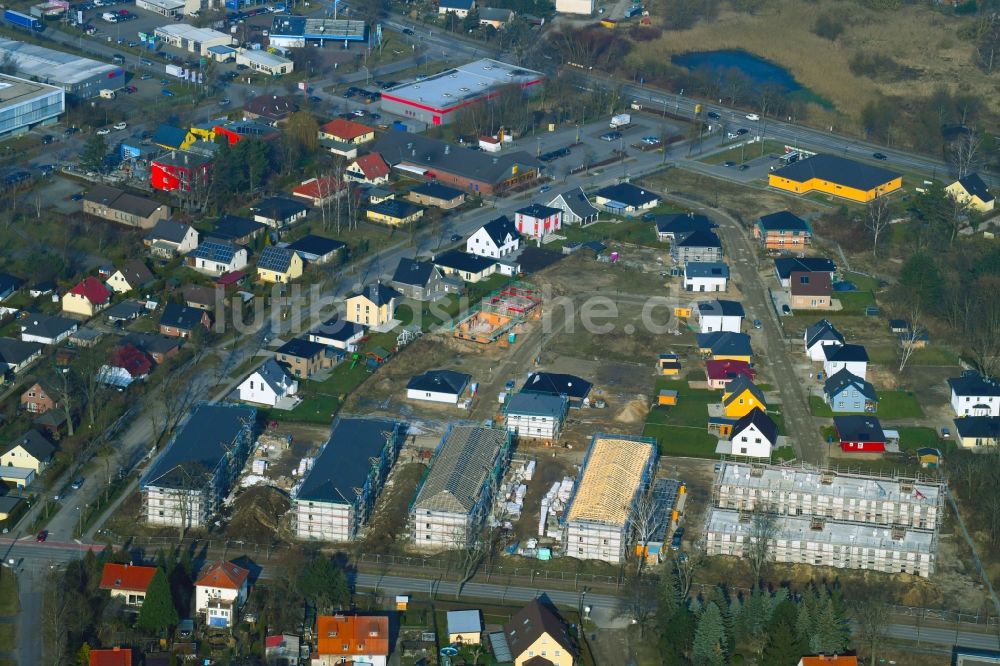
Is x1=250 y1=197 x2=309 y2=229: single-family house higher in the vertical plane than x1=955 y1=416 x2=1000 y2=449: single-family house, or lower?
lower

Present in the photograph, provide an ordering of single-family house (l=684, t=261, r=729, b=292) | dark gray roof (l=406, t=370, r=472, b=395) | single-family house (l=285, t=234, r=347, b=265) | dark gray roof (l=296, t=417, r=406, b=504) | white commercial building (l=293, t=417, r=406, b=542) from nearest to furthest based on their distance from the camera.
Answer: white commercial building (l=293, t=417, r=406, b=542) < dark gray roof (l=296, t=417, r=406, b=504) < dark gray roof (l=406, t=370, r=472, b=395) < single-family house (l=684, t=261, r=729, b=292) < single-family house (l=285, t=234, r=347, b=265)

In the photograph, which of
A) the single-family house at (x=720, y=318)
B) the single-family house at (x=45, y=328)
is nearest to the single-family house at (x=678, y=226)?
the single-family house at (x=720, y=318)

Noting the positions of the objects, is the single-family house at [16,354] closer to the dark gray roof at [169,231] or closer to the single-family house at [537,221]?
the dark gray roof at [169,231]

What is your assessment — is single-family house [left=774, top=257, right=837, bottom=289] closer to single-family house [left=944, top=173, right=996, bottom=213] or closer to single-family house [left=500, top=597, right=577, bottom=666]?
single-family house [left=944, top=173, right=996, bottom=213]

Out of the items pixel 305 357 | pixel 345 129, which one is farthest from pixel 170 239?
pixel 345 129

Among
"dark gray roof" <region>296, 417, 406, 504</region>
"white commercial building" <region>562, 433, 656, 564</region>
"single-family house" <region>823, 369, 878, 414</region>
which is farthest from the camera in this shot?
"single-family house" <region>823, 369, 878, 414</region>

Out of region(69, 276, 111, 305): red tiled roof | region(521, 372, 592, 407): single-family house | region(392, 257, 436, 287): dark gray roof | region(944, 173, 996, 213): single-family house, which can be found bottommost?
region(69, 276, 111, 305): red tiled roof

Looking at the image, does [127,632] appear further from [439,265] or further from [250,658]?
[439,265]

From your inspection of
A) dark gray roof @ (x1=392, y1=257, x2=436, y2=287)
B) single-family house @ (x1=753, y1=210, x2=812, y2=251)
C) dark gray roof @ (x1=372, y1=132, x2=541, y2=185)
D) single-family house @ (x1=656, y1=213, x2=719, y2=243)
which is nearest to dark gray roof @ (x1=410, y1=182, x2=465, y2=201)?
dark gray roof @ (x1=372, y1=132, x2=541, y2=185)

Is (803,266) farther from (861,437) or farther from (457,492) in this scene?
(457,492)
